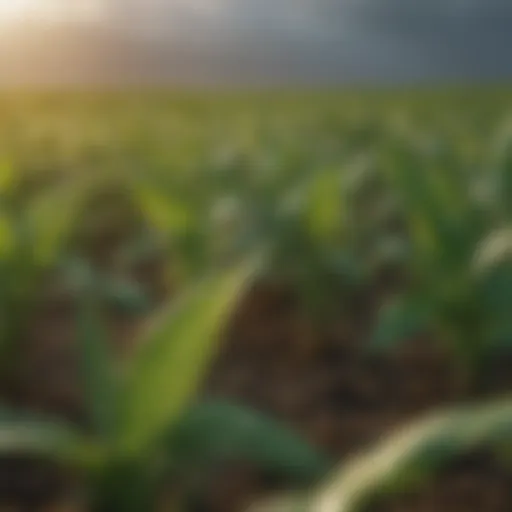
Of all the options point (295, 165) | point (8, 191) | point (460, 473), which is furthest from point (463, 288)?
point (295, 165)

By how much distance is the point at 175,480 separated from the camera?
71cm

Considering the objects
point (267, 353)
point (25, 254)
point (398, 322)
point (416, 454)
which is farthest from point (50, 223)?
point (416, 454)

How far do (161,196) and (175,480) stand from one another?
1.43 ft

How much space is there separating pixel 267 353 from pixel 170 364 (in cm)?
54

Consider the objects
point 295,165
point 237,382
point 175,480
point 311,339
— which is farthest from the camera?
point 295,165

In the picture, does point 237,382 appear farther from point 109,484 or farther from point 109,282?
point 109,484

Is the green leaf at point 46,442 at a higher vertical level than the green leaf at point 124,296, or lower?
lower

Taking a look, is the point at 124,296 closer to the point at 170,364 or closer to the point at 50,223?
the point at 50,223

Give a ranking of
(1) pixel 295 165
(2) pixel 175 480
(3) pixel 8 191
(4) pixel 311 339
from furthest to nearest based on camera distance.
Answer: (1) pixel 295 165 → (3) pixel 8 191 → (4) pixel 311 339 → (2) pixel 175 480

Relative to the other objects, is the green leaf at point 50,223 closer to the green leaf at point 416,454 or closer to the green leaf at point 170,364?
the green leaf at point 170,364

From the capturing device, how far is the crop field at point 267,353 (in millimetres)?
549

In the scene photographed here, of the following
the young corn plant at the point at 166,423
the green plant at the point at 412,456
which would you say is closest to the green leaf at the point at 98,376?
the young corn plant at the point at 166,423

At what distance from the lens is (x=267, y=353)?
1086mm

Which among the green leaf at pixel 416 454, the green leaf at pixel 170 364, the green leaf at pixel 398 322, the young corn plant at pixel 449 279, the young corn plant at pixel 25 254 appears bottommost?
the green leaf at pixel 416 454
